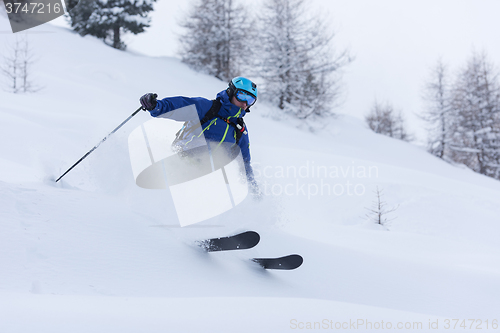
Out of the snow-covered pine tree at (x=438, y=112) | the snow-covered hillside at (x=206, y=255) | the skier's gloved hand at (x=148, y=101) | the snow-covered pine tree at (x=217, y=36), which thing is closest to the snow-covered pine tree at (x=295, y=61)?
the snow-covered pine tree at (x=217, y=36)

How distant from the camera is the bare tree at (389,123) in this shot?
3416cm

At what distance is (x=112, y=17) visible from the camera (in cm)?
2206

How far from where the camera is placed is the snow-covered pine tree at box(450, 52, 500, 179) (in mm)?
21469

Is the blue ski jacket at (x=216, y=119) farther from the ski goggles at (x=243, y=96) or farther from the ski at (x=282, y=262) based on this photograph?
the ski at (x=282, y=262)

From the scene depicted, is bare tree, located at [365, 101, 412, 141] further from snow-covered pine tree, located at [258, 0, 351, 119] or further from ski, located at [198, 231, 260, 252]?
ski, located at [198, 231, 260, 252]

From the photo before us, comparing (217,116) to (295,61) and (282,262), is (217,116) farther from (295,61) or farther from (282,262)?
(295,61)

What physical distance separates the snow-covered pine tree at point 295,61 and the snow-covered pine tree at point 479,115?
9.51m

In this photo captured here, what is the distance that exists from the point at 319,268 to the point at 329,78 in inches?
732

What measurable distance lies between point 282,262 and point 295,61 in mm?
18010

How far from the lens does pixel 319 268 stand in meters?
3.75

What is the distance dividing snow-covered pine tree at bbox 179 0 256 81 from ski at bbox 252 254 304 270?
19884 millimetres

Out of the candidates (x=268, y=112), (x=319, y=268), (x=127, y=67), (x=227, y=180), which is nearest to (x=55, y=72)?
(x=127, y=67)

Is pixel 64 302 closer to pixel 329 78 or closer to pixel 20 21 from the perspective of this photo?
pixel 329 78

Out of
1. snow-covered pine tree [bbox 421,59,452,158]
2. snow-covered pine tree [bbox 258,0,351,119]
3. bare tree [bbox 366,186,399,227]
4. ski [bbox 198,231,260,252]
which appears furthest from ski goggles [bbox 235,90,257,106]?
snow-covered pine tree [bbox 421,59,452,158]
